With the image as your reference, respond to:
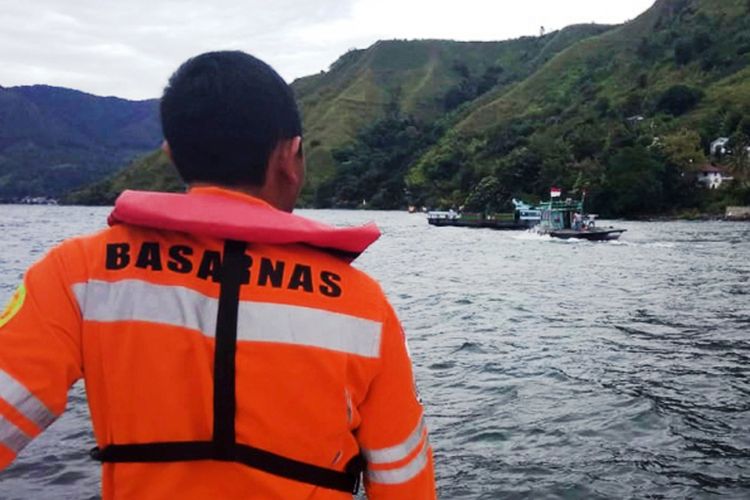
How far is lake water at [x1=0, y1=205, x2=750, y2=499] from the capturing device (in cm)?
907

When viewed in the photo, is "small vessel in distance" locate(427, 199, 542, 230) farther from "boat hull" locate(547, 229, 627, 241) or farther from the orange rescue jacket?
the orange rescue jacket

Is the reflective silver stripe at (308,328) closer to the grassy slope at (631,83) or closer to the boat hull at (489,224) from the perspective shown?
the boat hull at (489,224)

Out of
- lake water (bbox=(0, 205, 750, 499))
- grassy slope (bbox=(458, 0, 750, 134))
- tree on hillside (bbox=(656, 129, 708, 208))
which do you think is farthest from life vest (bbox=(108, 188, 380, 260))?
grassy slope (bbox=(458, 0, 750, 134))

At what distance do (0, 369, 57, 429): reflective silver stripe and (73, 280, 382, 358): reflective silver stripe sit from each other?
0.26m

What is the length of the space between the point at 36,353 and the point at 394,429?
109cm

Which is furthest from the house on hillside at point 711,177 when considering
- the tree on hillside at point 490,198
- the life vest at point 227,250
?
the life vest at point 227,250

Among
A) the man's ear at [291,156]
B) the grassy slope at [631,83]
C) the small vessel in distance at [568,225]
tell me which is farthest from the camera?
the grassy slope at [631,83]

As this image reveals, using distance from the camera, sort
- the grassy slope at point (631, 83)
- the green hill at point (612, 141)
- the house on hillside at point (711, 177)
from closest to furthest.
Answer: the green hill at point (612, 141) < the house on hillside at point (711, 177) < the grassy slope at point (631, 83)

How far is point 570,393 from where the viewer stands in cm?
1288

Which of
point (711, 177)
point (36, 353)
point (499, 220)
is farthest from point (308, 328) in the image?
point (711, 177)

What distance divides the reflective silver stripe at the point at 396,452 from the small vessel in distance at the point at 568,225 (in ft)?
195

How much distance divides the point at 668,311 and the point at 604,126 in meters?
117

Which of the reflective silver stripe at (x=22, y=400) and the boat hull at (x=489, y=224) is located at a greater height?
the reflective silver stripe at (x=22, y=400)

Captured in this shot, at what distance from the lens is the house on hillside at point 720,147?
11525 cm
